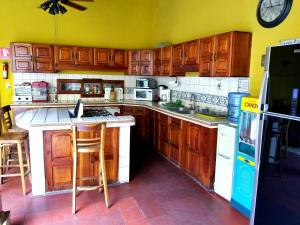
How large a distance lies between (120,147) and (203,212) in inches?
53.4

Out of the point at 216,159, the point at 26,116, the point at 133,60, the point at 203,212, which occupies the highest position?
the point at 133,60

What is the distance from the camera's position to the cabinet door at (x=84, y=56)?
5.38 m

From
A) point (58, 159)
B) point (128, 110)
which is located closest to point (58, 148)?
point (58, 159)

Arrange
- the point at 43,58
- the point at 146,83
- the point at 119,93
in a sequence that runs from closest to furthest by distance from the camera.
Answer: the point at 43,58 → the point at 146,83 → the point at 119,93

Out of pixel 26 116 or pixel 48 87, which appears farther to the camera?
pixel 48 87

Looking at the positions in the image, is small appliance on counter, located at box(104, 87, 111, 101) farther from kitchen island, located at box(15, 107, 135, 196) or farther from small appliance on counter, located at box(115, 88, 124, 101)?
kitchen island, located at box(15, 107, 135, 196)

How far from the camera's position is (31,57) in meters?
5.05

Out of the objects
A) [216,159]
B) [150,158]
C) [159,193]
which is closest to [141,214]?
[159,193]

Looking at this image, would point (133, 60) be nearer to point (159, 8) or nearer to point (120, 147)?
point (159, 8)

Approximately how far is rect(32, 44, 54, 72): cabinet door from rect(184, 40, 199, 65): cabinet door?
280 cm

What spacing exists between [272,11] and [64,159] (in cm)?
313

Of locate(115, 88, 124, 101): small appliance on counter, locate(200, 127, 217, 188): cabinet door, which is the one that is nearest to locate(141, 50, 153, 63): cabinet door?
locate(115, 88, 124, 101): small appliance on counter

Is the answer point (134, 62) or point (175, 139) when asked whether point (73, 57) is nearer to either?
point (134, 62)

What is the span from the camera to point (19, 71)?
5.04m
